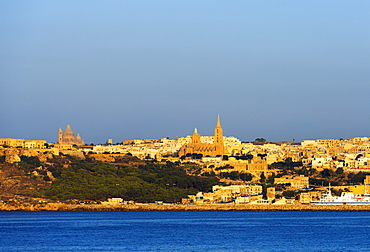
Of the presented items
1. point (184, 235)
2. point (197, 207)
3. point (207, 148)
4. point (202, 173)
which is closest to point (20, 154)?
point (202, 173)

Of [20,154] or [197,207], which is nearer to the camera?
[197,207]

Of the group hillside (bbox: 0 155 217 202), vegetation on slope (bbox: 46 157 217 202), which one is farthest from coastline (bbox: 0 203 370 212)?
vegetation on slope (bbox: 46 157 217 202)

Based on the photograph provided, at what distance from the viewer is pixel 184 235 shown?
187 feet

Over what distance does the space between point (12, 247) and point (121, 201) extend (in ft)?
166

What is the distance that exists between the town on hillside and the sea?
83.8 feet

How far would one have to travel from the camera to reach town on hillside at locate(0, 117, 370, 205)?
101062 millimetres

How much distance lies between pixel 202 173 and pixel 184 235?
7448cm

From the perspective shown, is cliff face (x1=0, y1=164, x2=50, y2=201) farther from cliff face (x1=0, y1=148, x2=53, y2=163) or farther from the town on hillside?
cliff face (x1=0, y1=148, x2=53, y2=163)

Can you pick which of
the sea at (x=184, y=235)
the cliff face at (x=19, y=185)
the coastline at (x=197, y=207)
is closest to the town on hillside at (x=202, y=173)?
the cliff face at (x=19, y=185)

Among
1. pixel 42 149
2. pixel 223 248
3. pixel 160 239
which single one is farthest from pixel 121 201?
pixel 223 248

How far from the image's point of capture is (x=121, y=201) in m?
99.2

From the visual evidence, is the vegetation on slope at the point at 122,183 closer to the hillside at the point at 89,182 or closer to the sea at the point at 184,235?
the hillside at the point at 89,182

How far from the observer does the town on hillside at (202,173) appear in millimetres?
101062

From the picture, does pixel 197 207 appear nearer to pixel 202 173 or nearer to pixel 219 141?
pixel 202 173
